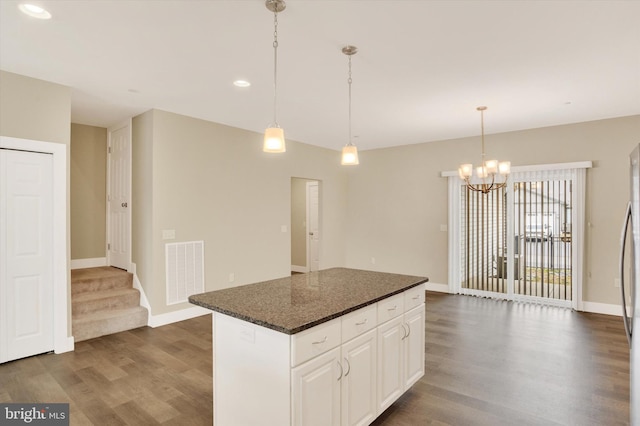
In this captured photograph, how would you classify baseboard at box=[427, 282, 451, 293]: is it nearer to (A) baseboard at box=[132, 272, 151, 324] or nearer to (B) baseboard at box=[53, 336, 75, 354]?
(A) baseboard at box=[132, 272, 151, 324]

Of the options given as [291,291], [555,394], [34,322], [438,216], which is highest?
[438,216]

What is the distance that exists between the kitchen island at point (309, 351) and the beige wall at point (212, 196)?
2.66 m

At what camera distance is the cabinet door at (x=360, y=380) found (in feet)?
6.81

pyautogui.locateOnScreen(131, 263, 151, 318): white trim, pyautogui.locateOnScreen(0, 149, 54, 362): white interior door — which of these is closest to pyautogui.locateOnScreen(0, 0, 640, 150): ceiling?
pyautogui.locateOnScreen(0, 149, 54, 362): white interior door

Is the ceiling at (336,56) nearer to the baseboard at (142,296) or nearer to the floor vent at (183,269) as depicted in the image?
the floor vent at (183,269)

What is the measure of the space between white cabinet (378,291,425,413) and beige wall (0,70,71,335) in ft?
11.2

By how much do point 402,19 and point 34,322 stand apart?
4.40 metres

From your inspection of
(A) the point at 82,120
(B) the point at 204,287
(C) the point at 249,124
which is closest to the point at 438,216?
(C) the point at 249,124

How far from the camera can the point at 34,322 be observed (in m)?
3.55

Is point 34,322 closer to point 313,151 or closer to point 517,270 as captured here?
point 313,151

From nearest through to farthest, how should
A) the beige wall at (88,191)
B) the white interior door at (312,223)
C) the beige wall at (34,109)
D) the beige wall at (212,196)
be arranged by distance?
the beige wall at (34,109)
the beige wall at (212,196)
the beige wall at (88,191)
the white interior door at (312,223)

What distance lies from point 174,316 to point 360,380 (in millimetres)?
3381

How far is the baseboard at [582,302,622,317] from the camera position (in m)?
4.97

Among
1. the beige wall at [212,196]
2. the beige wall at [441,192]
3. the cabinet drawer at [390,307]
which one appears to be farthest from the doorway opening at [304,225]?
the cabinet drawer at [390,307]
